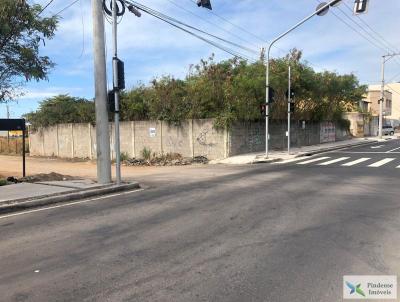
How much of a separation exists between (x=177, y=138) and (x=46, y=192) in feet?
55.6

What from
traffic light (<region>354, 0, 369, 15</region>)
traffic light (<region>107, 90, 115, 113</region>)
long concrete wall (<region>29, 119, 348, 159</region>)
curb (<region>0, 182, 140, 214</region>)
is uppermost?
traffic light (<region>354, 0, 369, 15</region>)

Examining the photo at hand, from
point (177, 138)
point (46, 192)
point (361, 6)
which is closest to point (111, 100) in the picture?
point (46, 192)

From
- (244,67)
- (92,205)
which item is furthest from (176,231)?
(244,67)

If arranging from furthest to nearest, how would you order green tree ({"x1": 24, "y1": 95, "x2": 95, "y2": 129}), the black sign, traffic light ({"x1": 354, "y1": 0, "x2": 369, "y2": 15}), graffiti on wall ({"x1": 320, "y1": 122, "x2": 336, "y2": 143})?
graffiti on wall ({"x1": 320, "y1": 122, "x2": 336, "y2": 143}) < green tree ({"x1": 24, "y1": 95, "x2": 95, "y2": 129}) < traffic light ({"x1": 354, "y1": 0, "x2": 369, "y2": 15}) < the black sign

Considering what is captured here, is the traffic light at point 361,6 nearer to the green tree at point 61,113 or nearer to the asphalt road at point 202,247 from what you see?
the asphalt road at point 202,247

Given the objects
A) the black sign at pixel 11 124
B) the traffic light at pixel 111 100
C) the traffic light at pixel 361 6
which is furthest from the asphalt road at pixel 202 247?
the traffic light at pixel 361 6

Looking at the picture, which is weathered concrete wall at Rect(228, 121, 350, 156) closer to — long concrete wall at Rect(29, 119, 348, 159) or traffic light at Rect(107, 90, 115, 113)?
long concrete wall at Rect(29, 119, 348, 159)

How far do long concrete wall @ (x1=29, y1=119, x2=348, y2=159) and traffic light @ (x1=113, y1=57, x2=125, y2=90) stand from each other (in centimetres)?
1339

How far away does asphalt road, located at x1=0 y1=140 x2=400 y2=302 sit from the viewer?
200 inches

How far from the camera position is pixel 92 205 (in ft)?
35.9

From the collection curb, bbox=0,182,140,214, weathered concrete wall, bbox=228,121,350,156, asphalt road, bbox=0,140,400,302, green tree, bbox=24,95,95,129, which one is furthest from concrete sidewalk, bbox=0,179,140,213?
green tree, bbox=24,95,95,129

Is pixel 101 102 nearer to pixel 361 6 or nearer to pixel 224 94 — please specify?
pixel 361 6

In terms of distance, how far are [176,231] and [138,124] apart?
23.2 metres

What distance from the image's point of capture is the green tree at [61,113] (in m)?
35.9
